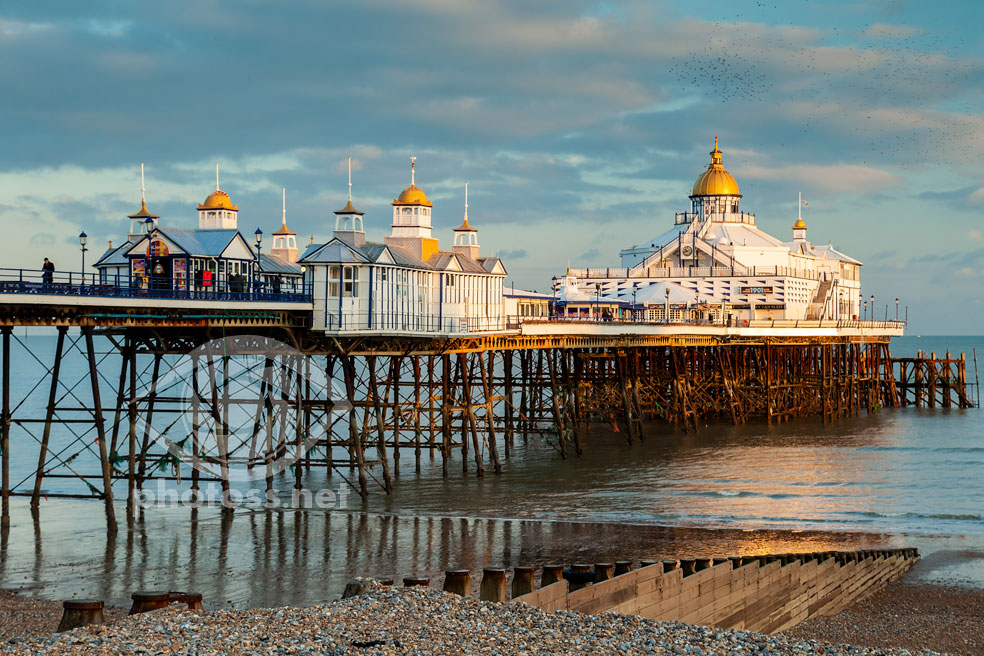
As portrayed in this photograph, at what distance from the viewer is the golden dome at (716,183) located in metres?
83.9

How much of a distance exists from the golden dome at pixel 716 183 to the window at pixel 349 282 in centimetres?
5409

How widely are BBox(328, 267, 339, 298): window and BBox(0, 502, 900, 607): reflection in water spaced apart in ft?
20.8

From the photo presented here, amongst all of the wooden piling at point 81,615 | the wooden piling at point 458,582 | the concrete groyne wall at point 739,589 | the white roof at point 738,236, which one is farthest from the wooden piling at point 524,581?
the white roof at point 738,236

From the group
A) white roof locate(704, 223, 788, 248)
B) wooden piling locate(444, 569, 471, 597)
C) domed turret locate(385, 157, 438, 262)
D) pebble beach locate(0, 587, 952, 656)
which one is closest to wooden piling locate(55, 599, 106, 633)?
pebble beach locate(0, 587, 952, 656)

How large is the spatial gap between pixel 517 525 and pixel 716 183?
2245 inches

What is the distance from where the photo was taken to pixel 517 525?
3144cm

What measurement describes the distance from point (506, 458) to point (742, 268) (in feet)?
112

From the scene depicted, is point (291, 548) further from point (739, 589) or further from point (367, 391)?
point (367, 391)

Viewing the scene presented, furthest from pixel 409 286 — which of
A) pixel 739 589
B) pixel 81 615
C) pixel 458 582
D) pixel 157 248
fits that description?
pixel 81 615

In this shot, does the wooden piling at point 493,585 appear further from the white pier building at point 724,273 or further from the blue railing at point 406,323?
the white pier building at point 724,273

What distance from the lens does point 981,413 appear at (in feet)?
248

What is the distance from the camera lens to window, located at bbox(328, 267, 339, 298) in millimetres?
33906

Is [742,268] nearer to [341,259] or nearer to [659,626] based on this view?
[341,259]

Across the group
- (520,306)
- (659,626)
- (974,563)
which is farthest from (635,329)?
(659,626)
